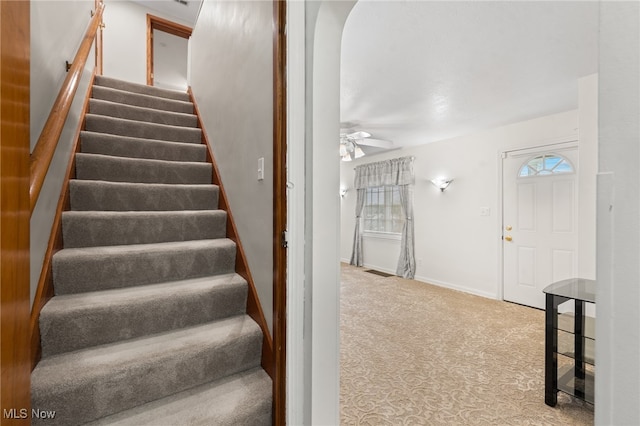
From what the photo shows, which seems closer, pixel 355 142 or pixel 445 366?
pixel 445 366

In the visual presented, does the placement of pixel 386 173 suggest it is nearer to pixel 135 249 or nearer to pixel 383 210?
pixel 383 210

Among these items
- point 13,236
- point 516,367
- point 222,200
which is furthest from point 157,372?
point 516,367

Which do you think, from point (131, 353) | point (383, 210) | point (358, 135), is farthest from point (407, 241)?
point (131, 353)

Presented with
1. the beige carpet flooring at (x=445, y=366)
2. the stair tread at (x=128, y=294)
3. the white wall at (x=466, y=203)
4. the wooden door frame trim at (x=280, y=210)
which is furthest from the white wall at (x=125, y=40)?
the beige carpet flooring at (x=445, y=366)

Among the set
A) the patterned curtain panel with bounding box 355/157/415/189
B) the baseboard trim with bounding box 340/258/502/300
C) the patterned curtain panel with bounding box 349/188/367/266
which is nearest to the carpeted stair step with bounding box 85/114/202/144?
the patterned curtain panel with bounding box 355/157/415/189

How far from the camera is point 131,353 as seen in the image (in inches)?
48.8

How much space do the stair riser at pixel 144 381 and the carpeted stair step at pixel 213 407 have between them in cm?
3

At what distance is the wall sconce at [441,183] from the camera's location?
4688 mm

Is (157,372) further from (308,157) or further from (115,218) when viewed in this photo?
(308,157)

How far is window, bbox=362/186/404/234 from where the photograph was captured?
5664 mm

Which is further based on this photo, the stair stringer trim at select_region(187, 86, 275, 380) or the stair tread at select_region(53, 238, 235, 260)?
the stair tread at select_region(53, 238, 235, 260)

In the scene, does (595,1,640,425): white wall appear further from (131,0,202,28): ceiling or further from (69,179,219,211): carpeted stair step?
(131,0,202,28): ceiling

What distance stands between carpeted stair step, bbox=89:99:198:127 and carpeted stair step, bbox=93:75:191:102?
42 cm

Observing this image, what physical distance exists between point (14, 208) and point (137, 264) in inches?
34.5
